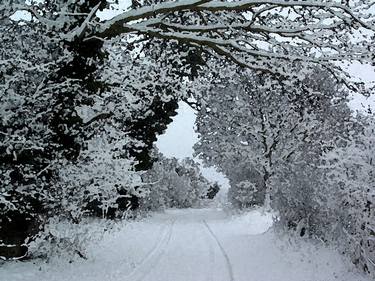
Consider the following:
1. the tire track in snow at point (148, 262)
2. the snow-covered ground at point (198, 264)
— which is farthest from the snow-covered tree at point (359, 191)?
the tire track in snow at point (148, 262)

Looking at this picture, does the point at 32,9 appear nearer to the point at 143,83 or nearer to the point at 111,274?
the point at 143,83

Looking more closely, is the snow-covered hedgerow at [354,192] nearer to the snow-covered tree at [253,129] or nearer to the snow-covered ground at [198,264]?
the snow-covered ground at [198,264]

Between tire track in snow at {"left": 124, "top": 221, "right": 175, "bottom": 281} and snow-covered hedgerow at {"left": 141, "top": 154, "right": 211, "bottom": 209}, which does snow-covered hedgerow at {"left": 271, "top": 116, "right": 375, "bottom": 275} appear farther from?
snow-covered hedgerow at {"left": 141, "top": 154, "right": 211, "bottom": 209}

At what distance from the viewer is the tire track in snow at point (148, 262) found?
34.2 feet

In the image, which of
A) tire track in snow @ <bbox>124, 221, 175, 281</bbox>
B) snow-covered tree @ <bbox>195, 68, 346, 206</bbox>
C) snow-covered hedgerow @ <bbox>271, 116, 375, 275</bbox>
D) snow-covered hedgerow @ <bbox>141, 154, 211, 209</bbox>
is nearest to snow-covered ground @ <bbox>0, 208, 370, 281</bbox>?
tire track in snow @ <bbox>124, 221, 175, 281</bbox>

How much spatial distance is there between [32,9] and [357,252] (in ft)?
25.0

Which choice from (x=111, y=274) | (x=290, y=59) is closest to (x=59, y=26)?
(x=290, y=59)

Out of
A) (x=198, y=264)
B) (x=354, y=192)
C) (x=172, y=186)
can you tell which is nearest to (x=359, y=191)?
(x=354, y=192)

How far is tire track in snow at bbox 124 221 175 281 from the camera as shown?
1041 cm

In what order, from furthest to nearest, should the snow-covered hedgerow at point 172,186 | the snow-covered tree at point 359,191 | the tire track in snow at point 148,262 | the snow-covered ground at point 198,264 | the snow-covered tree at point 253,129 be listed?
the snow-covered hedgerow at point 172,186, the snow-covered tree at point 253,129, the tire track in snow at point 148,262, the snow-covered ground at point 198,264, the snow-covered tree at point 359,191

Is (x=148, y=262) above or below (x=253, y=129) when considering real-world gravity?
below

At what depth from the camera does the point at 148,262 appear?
497 inches

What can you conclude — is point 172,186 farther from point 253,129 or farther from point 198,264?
point 198,264

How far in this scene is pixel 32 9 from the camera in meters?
8.02
